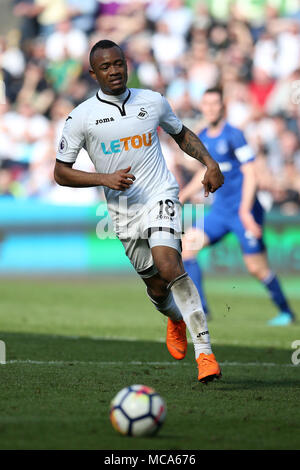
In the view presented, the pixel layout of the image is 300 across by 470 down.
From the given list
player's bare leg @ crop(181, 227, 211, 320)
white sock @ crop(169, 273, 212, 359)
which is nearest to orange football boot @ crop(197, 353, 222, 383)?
white sock @ crop(169, 273, 212, 359)

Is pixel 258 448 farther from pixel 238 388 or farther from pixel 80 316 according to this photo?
pixel 80 316

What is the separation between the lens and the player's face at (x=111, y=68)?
6.66 m

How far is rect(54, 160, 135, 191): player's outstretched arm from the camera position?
20.6 ft

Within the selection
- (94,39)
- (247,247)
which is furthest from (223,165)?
(94,39)

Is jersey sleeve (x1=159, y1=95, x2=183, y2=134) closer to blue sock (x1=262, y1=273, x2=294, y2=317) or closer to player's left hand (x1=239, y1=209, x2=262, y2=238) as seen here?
player's left hand (x1=239, y1=209, x2=262, y2=238)

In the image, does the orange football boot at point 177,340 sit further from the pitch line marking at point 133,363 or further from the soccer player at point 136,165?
the soccer player at point 136,165

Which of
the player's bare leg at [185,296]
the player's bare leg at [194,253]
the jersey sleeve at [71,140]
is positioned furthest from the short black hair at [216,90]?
the player's bare leg at [185,296]

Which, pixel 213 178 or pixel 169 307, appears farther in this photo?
pixel 169 307

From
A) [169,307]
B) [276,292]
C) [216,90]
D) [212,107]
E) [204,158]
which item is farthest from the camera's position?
[276,292]

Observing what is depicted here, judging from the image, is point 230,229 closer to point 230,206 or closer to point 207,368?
point 230,206

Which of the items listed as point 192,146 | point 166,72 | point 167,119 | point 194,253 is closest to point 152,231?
point 192,146

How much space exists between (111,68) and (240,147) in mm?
4925

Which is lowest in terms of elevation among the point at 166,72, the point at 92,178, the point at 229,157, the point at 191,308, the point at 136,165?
the point at 191,308

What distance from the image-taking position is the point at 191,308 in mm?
6531
